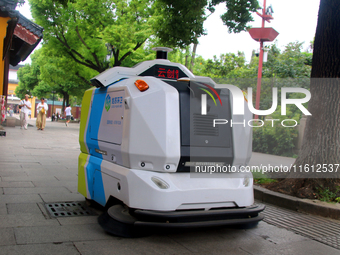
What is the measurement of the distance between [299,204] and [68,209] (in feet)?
12.1

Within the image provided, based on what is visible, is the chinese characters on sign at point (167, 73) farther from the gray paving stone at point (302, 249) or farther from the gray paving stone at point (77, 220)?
the gray paving stone at point (302, 249)

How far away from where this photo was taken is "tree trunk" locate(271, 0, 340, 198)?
6199 mm

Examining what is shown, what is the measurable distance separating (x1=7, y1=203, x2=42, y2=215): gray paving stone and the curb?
3.84 metres

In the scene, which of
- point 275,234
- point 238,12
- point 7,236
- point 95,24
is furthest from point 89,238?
point 95,24

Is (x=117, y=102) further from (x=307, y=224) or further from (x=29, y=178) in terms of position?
(x=29, y=178)

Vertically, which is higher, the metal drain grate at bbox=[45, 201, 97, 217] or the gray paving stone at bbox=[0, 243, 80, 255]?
the gray paving stone at bbox=[0, 243, 80, 255]

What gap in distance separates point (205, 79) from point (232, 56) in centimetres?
2513

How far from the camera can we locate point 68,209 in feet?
17.1

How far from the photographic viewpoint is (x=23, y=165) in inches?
340

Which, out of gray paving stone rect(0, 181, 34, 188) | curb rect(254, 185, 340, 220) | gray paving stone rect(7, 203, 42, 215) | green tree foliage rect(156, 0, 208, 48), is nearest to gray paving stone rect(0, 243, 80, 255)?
gray paving stone rect(7, 203, 42, 215)

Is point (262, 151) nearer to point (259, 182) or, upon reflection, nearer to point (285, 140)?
point (285, 140)

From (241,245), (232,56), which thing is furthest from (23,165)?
(232,56)

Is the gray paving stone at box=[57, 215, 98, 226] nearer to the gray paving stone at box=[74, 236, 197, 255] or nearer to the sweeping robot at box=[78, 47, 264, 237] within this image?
the sweeping robot at box=[78, 47, 264, 237]

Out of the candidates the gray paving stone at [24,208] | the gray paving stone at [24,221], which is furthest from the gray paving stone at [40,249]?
the gray paving stone at [24,208]
